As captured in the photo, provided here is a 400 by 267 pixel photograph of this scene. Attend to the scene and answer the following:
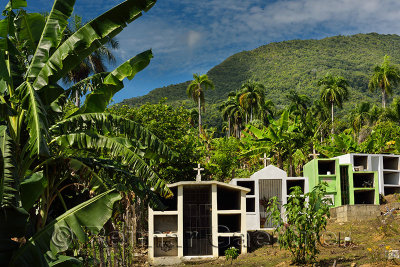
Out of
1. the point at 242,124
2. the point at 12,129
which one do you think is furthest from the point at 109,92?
the point at 242,124

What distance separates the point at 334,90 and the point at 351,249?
41065mm

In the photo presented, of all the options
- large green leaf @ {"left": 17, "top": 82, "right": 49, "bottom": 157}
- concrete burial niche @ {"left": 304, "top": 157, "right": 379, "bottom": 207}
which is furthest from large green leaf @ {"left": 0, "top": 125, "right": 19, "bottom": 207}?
concrete burial niche @ {"left": 304, "top": 157, "right": 379, "bottom": 207}

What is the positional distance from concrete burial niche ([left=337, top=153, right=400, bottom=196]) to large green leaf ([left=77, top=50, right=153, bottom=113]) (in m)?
19.6

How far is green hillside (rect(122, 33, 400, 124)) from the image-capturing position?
97731mm

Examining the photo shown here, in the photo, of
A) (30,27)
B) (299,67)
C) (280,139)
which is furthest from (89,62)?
(299,67)

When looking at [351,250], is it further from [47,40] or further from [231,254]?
[47,40]

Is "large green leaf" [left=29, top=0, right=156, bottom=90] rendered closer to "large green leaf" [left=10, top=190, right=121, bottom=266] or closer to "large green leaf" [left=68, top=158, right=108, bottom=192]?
"large green leaf" [left=68, top=158, right=108, bottom=192]

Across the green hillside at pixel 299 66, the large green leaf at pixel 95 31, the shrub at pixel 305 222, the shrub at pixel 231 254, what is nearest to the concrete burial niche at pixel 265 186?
the shrub at pixel 231 254

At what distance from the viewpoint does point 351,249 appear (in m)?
16.4

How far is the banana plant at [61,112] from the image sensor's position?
7.64 m

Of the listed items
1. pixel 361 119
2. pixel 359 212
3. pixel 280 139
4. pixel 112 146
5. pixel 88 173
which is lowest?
pixel 359 212

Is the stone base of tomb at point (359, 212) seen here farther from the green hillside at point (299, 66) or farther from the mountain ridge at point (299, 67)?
the green hillside at point (299, 66)

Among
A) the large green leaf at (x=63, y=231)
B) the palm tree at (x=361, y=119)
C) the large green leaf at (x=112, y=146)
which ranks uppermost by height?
the palm tree at (x=361, y=119)

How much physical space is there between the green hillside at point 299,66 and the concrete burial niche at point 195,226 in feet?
217
